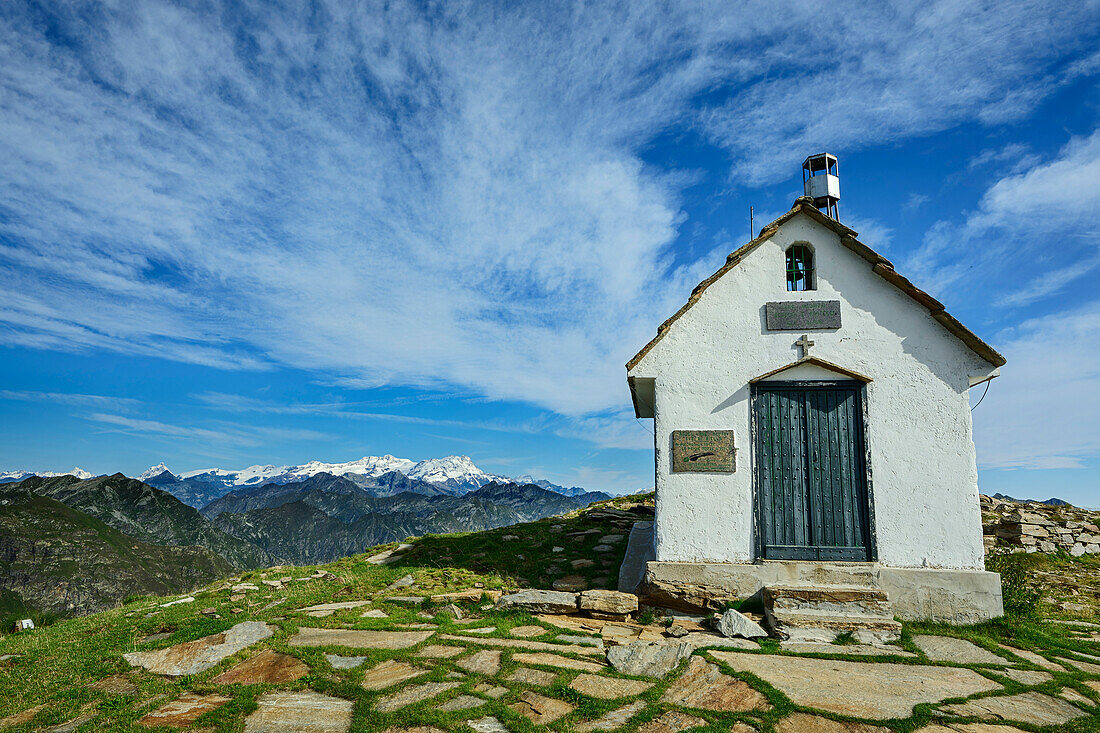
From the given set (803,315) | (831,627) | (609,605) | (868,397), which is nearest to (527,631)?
(609,605)

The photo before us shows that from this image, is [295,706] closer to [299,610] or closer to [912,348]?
[299,610]

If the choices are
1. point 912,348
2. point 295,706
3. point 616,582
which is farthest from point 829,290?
point 295,706

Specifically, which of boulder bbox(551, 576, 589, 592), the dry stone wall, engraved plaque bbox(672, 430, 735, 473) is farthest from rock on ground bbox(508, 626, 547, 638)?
the dry stone wall

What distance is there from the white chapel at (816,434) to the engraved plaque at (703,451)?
0.03m

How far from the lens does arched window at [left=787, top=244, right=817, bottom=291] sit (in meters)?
11.0

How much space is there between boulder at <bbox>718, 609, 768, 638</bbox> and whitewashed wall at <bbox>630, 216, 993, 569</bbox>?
1361 mm

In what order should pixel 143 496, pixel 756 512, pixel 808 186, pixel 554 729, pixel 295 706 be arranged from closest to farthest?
pixel 554 729 → pixel 295 706 → pixel 756 512 → pixel 808 186 → pixel 143 496

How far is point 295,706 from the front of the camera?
→ 5.89 m

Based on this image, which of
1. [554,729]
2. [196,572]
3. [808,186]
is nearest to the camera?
[554,729]

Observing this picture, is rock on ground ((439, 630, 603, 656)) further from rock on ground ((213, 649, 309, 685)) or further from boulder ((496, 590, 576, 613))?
rock on ground ((213, 649, 309, 685))

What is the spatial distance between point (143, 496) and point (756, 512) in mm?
228205

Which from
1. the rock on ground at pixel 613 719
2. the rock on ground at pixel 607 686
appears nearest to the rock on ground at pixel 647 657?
the rock on ground at pixel 607 686

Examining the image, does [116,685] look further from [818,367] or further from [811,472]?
[818,367]

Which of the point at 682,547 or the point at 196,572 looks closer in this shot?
the point at 682,547
